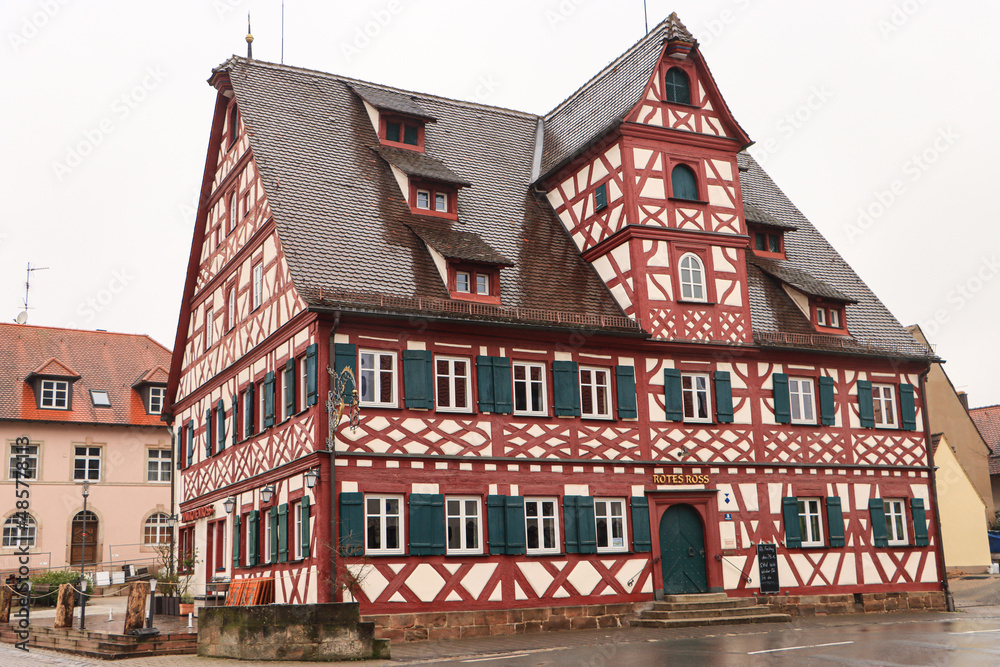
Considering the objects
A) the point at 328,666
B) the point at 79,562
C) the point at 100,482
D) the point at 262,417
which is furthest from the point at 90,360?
the point at 328,666

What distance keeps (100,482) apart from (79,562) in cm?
318

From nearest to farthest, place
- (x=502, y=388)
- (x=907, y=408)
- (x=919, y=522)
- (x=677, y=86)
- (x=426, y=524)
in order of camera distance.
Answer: (x=426, y=524), (x=502, y=388), (x=677, y=86), (x=919, y=522), (x=907, y=408)

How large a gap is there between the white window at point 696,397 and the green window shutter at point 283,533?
9.44m

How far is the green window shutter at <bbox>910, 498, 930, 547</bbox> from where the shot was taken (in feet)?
90.8

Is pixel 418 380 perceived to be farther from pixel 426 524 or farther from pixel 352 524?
pixel 352 524

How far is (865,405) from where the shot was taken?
27.8 metres

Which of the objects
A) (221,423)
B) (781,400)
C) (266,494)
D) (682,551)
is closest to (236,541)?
(266,494)

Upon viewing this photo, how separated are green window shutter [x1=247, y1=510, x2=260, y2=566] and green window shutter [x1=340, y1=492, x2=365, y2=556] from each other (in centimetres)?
373

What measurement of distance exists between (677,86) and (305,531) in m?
14.4

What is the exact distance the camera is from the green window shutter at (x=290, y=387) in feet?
73.3

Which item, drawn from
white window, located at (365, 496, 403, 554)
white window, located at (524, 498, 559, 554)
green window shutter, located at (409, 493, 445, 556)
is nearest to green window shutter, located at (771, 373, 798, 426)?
white window, located at (524, 498, 559, 554)

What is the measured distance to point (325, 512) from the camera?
20578 mm

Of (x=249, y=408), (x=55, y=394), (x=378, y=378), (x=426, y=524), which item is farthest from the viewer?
(x=55, y=394)

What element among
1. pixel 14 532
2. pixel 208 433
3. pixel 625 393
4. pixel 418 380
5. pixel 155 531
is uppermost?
pixel 418 380
